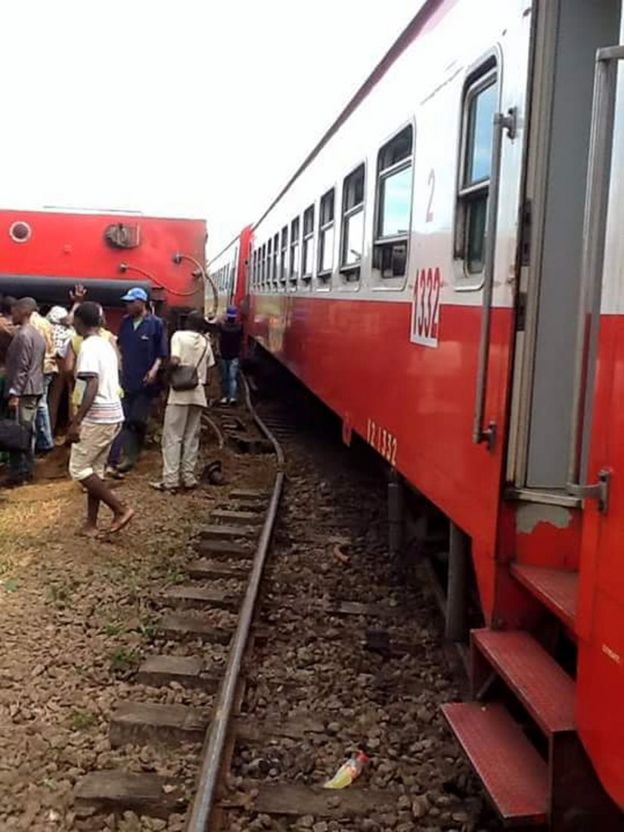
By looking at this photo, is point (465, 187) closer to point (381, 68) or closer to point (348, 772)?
point (348, 772)

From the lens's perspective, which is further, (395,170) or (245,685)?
(395,170)

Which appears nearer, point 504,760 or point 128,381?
point 504,760

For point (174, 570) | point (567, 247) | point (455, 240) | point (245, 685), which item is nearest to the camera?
point (567, 247)

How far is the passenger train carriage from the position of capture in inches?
107

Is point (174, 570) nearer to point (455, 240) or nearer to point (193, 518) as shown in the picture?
point (193, 518)

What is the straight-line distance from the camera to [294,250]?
37.1 ft

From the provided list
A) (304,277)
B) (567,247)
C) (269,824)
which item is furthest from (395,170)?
(304,277)

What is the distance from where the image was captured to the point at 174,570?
664cm

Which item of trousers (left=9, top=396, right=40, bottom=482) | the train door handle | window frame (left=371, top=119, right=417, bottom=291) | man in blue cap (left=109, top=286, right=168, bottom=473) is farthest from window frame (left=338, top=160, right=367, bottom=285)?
trousers (left=9, top=396, right=40, bottom=482)

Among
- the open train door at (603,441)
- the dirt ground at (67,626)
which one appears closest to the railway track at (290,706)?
the dirt ground at (67,626)

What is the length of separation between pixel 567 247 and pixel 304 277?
686cm

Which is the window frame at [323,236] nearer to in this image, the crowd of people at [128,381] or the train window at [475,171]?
the crowd of people at [128,381]

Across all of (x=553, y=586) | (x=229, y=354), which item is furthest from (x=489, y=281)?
(x=229, y=354)

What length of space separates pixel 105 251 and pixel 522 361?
29.1ft
